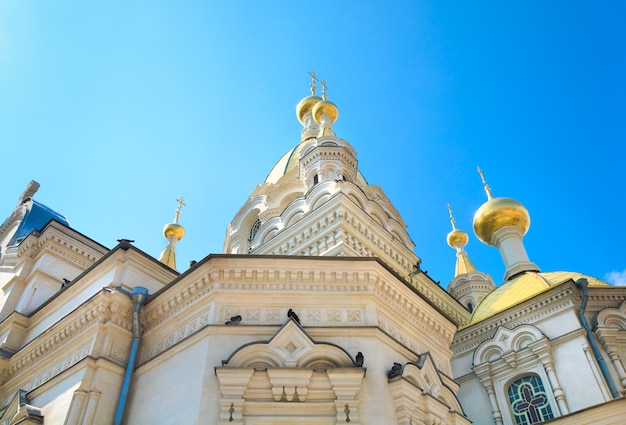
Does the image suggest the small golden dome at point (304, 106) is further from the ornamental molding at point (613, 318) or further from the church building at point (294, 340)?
the ornamental molding at point (613, 318)

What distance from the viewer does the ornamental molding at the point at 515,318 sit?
1273cm

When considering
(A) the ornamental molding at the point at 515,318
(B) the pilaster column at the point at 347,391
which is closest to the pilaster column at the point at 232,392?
(B) the pilaster column at the point at 347,391

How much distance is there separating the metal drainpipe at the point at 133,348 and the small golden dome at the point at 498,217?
45.5 ft

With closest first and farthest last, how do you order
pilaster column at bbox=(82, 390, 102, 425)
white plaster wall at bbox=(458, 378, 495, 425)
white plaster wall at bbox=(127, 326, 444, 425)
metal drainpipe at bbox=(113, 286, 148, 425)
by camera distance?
white plaster wall at bbox=(127, 326, 444, 425) < pilaster column at bbox=(82, 390, 102, 425) < metal drainpipe at bbox=(113, 286, 148, 425) < white plaster wall at bbox=(458, 378, 495, 425)

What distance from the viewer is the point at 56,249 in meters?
13.6

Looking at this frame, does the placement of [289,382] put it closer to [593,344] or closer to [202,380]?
[202,380]

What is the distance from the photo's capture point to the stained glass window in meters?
11.8

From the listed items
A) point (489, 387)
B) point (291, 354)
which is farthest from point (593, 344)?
point (291, 354)

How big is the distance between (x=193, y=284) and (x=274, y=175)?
1315 centimetres

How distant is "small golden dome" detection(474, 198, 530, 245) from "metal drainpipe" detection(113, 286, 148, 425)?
13861 mm

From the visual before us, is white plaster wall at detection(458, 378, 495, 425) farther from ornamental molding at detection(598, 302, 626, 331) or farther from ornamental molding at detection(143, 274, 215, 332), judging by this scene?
ornamental molding at detection(143, 274, 215, 332)

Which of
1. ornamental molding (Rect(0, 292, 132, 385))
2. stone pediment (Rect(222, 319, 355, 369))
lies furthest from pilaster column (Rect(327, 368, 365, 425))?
ornamental molding (Rect(0, 292, 132, 385))

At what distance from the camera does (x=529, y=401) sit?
12.1 metres

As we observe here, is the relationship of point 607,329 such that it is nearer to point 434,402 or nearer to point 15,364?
point 434,402
